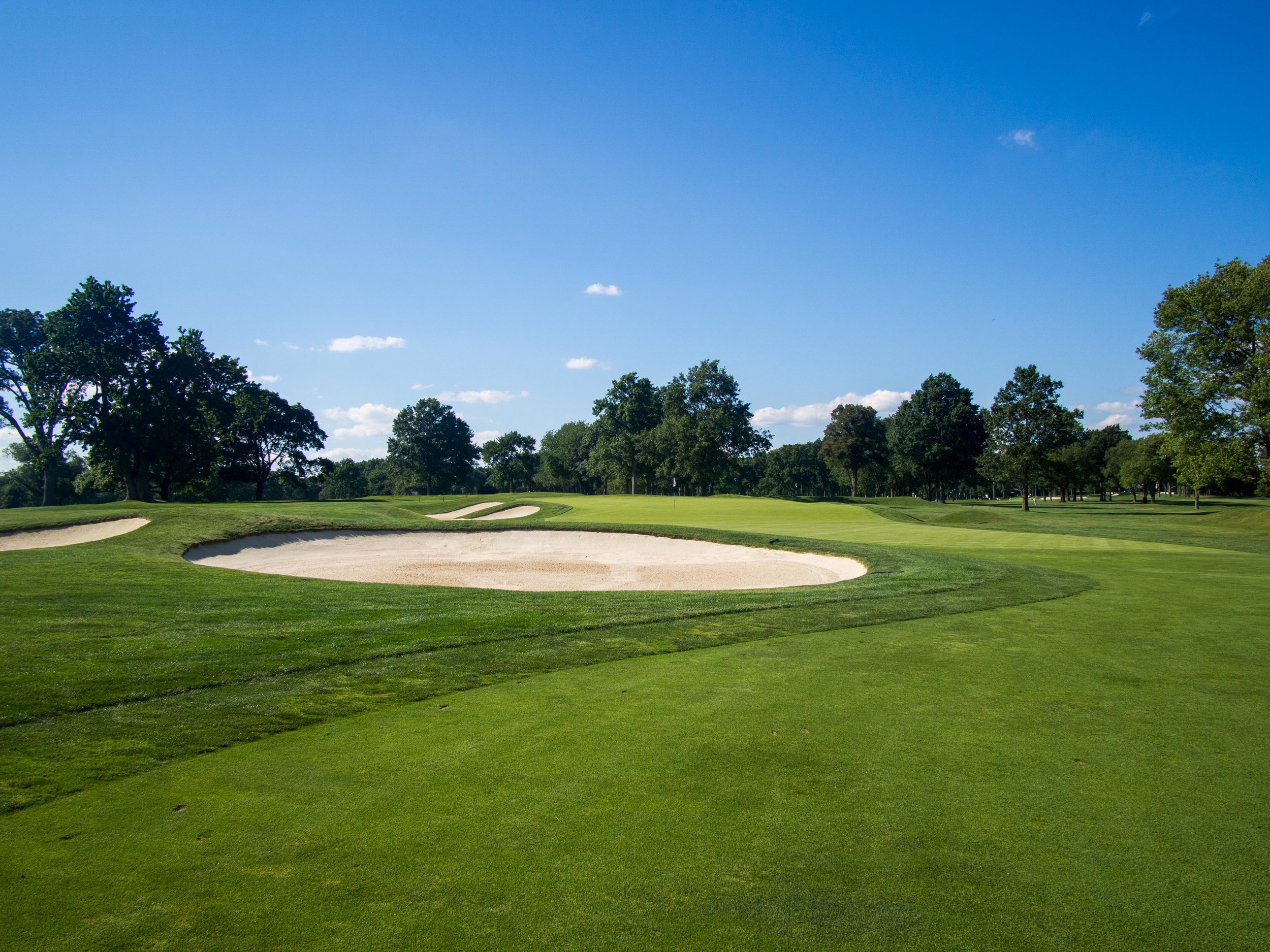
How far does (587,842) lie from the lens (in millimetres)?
2994

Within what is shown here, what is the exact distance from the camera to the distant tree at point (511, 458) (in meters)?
100

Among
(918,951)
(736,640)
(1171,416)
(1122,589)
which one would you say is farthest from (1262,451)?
(918,951)

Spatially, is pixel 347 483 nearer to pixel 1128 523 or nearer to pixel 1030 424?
pixel 1030 424

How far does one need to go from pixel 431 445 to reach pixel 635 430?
25.9 metres

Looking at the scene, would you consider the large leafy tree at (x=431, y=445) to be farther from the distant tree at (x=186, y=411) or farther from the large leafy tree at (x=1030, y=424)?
the large leafy tree at (x=1030, y=424)

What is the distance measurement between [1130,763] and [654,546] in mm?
15663

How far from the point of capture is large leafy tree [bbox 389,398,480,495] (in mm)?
80812

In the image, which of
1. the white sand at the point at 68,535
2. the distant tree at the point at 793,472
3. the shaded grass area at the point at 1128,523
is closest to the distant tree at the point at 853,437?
the shaded grass area at the point at 1128,523

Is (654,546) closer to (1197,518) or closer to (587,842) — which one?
(587,842)

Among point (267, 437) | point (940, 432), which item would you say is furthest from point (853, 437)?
point (267, 437)

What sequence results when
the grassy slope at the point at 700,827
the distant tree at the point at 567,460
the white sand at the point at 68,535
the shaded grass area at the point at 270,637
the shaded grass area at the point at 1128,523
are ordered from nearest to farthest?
the grassy slope at the point at 700,827 → the shaded grass area at the point at 270,637 → the white sand at the point at 68,535 → the shaded grass area at the point at 1128,523 → the distant tree at the point at 567,460

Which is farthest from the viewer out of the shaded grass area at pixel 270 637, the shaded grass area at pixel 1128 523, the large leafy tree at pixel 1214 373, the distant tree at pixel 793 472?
the distant tree at pixel 793 472

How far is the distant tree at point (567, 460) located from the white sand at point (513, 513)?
51417 mm

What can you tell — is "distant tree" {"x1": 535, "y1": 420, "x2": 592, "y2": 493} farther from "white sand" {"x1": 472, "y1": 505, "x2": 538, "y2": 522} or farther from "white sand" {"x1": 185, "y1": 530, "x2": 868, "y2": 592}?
"white sand" {"x1": 185, "y1": 530, "x2": 868, "y2": 592}
